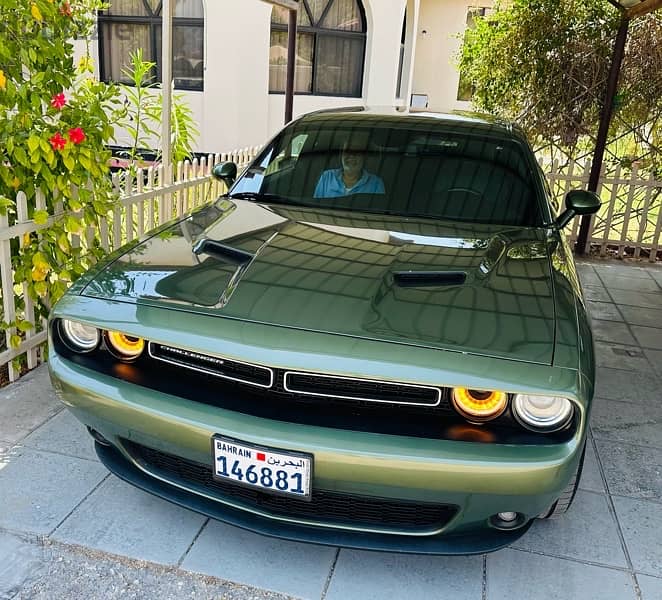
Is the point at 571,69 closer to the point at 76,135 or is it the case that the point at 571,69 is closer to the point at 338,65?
the point at 338,65

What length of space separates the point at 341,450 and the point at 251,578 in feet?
2.26

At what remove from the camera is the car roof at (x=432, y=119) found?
3527 mm

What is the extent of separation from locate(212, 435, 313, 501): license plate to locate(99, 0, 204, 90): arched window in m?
9.83

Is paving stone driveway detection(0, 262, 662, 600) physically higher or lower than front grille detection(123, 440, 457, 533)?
A: lower

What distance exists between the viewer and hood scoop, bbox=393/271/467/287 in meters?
2.29

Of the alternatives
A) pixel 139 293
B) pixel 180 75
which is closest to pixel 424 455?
pixel 139 293

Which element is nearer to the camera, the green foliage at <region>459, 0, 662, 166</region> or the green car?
the green car

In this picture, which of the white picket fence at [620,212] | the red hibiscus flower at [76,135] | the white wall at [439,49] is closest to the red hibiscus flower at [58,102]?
the red hibiscus flower at [76,135]

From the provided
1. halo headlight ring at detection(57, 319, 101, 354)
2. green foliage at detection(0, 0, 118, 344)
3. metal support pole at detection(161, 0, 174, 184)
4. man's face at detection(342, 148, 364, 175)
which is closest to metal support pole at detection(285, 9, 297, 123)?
metal support pole at detection(161, 0, 174, 184)

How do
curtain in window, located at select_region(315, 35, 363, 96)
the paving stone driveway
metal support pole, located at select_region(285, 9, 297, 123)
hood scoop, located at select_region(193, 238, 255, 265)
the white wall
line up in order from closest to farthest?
the paving stone driveway → hood scoop, located at select_region(193, 238, 255, 265) → metal support pole, located at select_region(285, 9, 297, 123) → curtain in window, located at select_region(315, 35, 363, 96) → the white wall

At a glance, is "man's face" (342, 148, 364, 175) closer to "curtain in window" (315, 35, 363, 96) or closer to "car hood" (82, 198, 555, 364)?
"car hood" (82, 198, 555, 364)

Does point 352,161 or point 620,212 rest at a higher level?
point 352,161

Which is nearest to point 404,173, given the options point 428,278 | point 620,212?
point 428,278

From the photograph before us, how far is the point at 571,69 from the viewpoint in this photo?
24.7 feet
